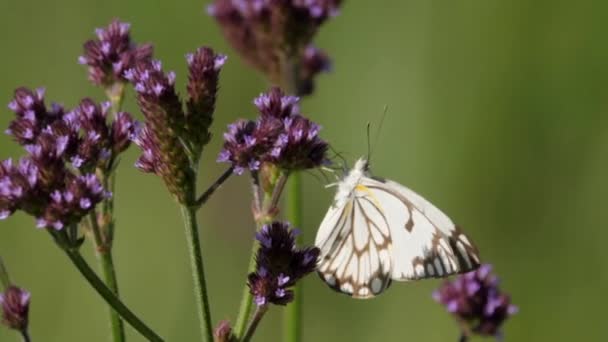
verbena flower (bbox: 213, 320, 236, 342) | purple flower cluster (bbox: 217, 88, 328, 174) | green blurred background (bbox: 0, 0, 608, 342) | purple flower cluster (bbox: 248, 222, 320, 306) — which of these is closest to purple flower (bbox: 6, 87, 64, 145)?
purple flower cluster (bbox: 217, 88, 328, 174)

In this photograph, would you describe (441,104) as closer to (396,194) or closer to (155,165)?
(396,194)

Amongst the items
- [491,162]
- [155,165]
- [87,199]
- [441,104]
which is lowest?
[87,199]

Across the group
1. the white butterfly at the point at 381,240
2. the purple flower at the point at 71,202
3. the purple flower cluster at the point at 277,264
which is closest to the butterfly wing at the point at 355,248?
the white butterfly at the point at 381,240

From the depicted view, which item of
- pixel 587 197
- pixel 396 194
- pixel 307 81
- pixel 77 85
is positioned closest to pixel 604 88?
pixel 587 197

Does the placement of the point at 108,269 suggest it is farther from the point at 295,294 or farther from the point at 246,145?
the point at 295,294

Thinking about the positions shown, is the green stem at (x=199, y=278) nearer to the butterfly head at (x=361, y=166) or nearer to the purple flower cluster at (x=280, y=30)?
the butterfly head at (x=361, y=166)

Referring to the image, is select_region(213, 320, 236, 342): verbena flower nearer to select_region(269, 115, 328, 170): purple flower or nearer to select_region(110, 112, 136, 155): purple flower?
select_region(269, 115, 328, 170): purple flower

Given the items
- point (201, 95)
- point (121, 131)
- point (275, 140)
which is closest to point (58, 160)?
point (121, 131)
